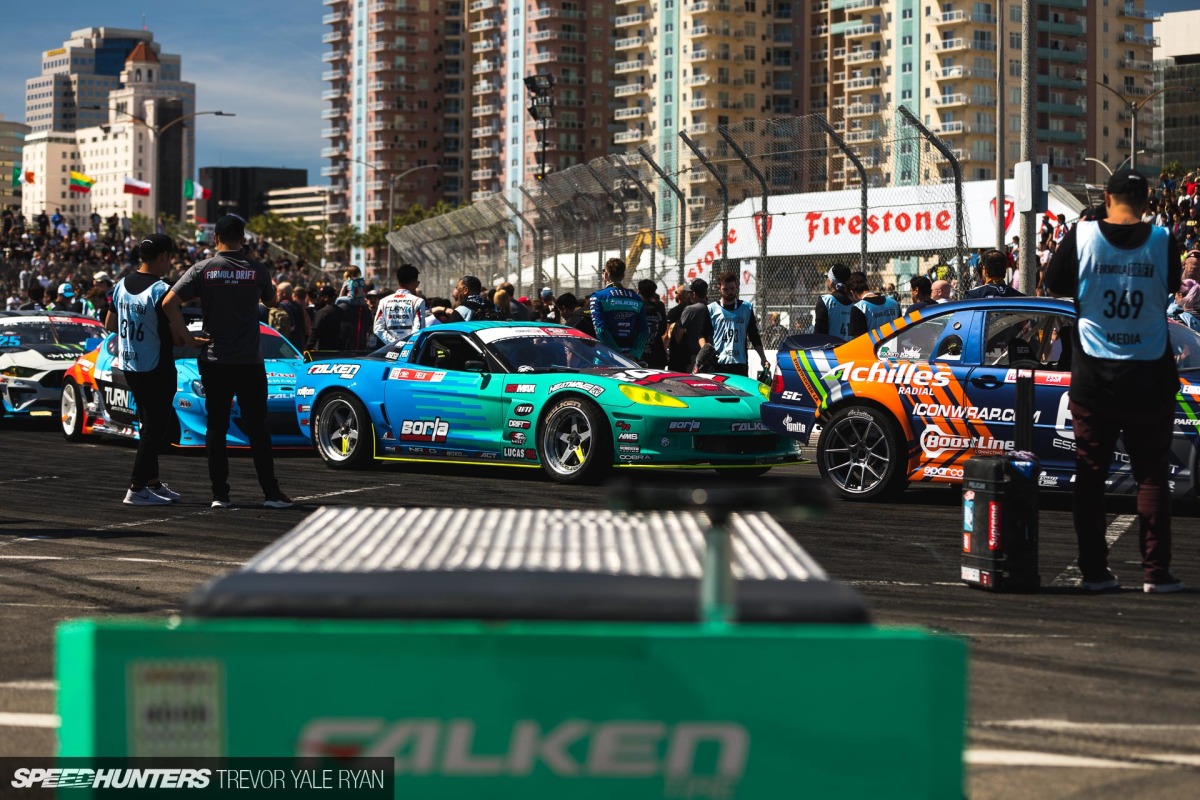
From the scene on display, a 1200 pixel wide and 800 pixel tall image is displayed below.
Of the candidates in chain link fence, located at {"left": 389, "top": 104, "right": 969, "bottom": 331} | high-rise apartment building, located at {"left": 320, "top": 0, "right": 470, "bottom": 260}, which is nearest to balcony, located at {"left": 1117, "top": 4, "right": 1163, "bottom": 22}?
high-rise apartment building, located at {"left": 320, "top": 0, "right": 470, "bottom": 260}

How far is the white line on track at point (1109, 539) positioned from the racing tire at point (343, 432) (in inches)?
246

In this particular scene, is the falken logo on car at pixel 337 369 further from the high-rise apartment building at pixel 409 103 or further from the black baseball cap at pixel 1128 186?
the high-rise apartment building at pixel 409 103

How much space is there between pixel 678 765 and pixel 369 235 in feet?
462

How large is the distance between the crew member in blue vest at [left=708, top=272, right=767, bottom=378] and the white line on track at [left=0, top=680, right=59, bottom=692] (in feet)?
35.8

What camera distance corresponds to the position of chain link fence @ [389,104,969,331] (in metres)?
18.4

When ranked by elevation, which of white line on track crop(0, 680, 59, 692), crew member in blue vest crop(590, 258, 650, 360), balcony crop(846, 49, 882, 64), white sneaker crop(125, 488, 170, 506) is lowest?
white line on track crop(0, 680, 59, 692)

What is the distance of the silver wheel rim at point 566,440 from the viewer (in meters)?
12.5

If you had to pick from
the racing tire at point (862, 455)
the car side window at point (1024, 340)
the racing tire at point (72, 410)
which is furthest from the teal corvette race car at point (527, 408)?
the racing tire at point (72, 410)

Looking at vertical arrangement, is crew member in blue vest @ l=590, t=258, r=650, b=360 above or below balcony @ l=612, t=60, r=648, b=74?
below

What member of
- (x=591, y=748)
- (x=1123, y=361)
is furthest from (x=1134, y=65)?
(x=591, y=748)

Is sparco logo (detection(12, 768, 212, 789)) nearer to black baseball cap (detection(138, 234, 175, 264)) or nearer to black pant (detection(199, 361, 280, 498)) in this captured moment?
black pant (detection(199, 361, 280, 498))

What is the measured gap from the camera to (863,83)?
109m

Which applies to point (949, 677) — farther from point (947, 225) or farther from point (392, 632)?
point (947, 225)

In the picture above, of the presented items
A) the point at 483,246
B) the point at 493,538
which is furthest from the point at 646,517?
the point at 483,246
